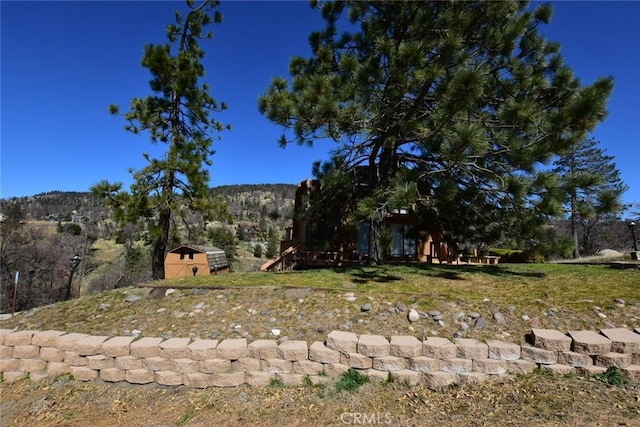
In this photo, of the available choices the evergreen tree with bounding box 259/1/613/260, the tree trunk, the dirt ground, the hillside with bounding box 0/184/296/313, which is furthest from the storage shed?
the dirt ground

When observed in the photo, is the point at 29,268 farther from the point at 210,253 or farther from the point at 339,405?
the point at 339,405

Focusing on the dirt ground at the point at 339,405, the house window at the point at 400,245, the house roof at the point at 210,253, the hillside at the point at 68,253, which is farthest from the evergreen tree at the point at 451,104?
the house roof at the point at 210,253

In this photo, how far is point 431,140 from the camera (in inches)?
286

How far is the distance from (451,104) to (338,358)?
14.9 feet

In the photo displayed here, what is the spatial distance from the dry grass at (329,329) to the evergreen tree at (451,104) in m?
1.71

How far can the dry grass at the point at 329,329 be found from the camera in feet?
10.2

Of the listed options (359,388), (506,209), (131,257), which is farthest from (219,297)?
(131,257)

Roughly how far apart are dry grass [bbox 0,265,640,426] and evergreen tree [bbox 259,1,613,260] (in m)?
1.71

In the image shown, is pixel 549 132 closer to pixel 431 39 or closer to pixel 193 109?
pixel 431 39

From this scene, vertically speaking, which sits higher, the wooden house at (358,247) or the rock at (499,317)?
the wooden house at (358,247)

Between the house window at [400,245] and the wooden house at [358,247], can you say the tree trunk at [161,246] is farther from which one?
the house window at [400,245]

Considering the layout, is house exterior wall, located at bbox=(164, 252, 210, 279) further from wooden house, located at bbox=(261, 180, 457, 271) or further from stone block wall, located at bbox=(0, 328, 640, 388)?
stone block wall, located at bbox=(0, 328, 640, 388)

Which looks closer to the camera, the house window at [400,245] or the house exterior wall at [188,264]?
the house window at [400,245]

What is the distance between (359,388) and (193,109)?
29.3 ft
